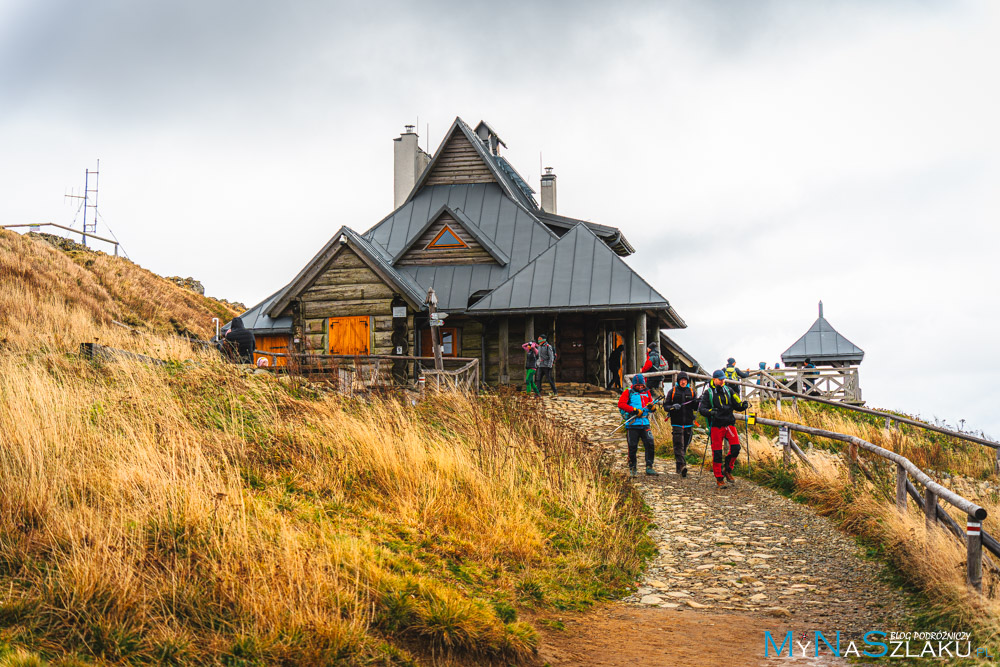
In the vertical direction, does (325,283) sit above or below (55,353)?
above

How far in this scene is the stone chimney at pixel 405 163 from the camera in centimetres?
3052

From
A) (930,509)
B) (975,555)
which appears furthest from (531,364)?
(975,555)

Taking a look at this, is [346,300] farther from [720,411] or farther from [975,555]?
[975,555]

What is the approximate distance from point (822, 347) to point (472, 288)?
2313 centimetres

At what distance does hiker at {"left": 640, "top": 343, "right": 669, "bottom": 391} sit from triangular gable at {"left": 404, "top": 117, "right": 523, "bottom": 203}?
11.0 m

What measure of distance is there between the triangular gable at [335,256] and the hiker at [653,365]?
691 centimetres

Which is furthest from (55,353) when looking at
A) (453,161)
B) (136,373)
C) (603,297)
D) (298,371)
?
(453,161)

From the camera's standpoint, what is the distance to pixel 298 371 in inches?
543

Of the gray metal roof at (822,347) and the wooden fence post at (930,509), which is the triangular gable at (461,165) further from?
the wooden fence post at (930,509)

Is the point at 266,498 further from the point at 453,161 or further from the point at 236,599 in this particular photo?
the point at 453,161

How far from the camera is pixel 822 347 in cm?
4075

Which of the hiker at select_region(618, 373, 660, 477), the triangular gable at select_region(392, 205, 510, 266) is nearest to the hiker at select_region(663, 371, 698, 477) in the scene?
the hiker at select_region(618, 373, 660, 477)

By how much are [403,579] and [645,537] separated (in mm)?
4277

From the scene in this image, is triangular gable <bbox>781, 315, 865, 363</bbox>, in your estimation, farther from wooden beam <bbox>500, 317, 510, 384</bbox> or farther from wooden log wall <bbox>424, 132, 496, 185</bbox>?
wooden beam <bbox>500, 317, 510, 384</bbox>
